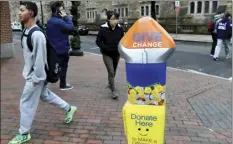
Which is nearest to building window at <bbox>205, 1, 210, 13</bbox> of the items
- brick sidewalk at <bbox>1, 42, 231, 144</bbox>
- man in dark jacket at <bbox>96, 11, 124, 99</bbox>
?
brick sidewalk at <bbox>1, 42, 231, 144</bbox>

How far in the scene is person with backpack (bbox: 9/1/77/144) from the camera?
3232 millimetres

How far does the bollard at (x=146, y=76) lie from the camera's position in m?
2.46

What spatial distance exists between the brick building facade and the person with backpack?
22.2ft

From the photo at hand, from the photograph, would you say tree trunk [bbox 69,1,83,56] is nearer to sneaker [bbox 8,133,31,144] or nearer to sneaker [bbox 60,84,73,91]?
sneaker [bbox 60,84,73,91]

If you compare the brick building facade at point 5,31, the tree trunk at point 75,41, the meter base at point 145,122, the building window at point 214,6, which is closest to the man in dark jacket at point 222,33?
the tree trunk at point 75,41

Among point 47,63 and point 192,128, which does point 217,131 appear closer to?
point 192,128

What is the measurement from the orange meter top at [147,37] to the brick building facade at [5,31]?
320 inches

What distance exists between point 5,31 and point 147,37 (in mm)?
8449

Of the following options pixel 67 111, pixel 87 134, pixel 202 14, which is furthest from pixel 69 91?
pixel 202 14

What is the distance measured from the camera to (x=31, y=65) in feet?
10.9

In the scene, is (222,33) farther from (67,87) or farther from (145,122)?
(145,122)

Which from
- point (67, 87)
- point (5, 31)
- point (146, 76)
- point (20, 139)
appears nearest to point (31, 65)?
point (20, 139)

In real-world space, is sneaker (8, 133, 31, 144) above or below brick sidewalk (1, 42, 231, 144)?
above

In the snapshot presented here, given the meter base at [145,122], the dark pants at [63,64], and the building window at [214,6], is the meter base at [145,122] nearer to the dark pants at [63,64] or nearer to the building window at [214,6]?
the dark pants at [63,64]
